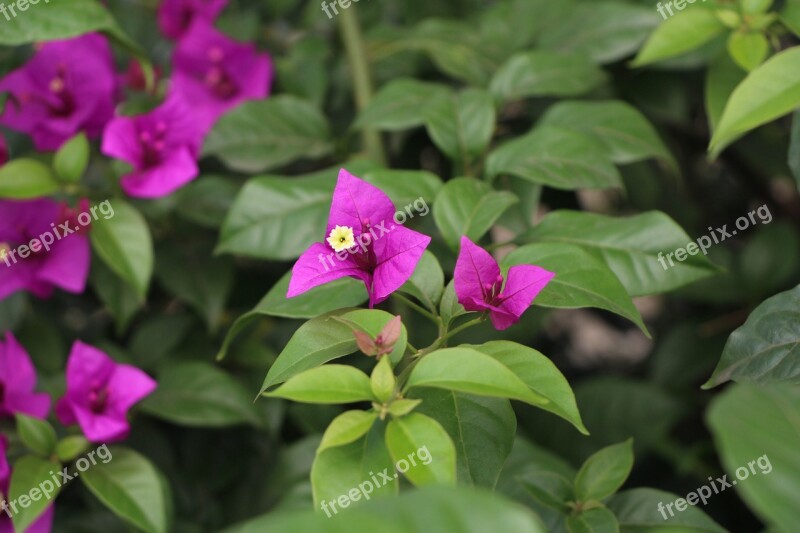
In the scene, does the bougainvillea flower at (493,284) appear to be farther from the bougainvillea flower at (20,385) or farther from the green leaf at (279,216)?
the bougainvillea flower at (20,385)

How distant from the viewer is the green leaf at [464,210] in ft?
2.24

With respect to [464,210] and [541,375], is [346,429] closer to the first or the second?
[541,375]

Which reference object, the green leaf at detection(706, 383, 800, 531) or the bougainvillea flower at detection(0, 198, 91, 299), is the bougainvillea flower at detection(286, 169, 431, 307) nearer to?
the green leaf at detection(706, 383, 800, 531)

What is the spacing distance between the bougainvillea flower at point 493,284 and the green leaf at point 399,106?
0.31 meters

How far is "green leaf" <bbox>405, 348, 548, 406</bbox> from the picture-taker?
490mm

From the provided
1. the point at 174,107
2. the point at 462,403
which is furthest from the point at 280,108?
the point at 462,403

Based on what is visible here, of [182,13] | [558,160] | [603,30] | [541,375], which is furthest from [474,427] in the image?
[182,13]

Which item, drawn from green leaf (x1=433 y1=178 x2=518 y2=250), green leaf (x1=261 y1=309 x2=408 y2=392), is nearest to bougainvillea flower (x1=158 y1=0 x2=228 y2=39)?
green leaf (x1=433 y1=178 x2=518 y2=250)

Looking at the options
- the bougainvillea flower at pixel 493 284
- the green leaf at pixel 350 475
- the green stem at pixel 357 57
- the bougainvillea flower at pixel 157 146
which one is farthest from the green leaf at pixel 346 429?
the green stem at pixel 357 57

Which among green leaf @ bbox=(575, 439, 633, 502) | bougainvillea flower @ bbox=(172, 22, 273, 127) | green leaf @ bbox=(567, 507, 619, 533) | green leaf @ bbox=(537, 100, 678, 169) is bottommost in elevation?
green leaf @ bbox=(567, 507, 619, 533)

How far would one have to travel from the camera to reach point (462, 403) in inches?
22.9

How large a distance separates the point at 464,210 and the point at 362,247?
13 centimetres

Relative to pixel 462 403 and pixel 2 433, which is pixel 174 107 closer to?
pixel 2 433

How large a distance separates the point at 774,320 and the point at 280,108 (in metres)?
0.62
